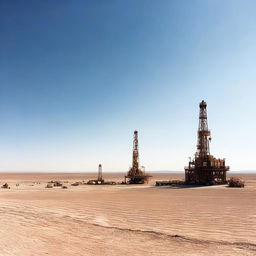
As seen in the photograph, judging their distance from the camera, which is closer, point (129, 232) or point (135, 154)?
point (129, 232)

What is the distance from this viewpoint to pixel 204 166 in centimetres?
5653

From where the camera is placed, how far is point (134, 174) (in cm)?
6888

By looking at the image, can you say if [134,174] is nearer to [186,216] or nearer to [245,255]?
[186,216]

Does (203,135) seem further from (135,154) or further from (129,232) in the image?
(129,232)

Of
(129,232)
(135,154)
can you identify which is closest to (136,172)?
(135,154)

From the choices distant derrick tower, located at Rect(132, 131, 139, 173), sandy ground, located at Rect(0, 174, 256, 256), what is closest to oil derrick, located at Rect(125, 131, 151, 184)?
distant derrick tower, located at Rect(132, 131, 139, 173)

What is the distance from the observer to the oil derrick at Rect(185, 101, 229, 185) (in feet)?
185

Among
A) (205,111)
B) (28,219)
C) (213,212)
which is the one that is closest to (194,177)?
(205,111)

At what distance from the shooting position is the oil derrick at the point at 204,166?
56.4 metres

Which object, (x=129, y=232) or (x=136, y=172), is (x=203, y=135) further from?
(x=129, y=232)

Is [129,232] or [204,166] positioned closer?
[129,232]

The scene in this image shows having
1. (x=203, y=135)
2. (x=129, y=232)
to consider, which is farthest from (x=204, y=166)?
(x=129, y=232)

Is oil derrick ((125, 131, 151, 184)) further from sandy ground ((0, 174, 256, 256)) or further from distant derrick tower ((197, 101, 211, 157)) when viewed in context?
sandy ground ((0, 174, 256, 256))

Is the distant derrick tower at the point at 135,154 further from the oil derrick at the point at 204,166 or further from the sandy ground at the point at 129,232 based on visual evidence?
the sandy ground at the point at 129,232
